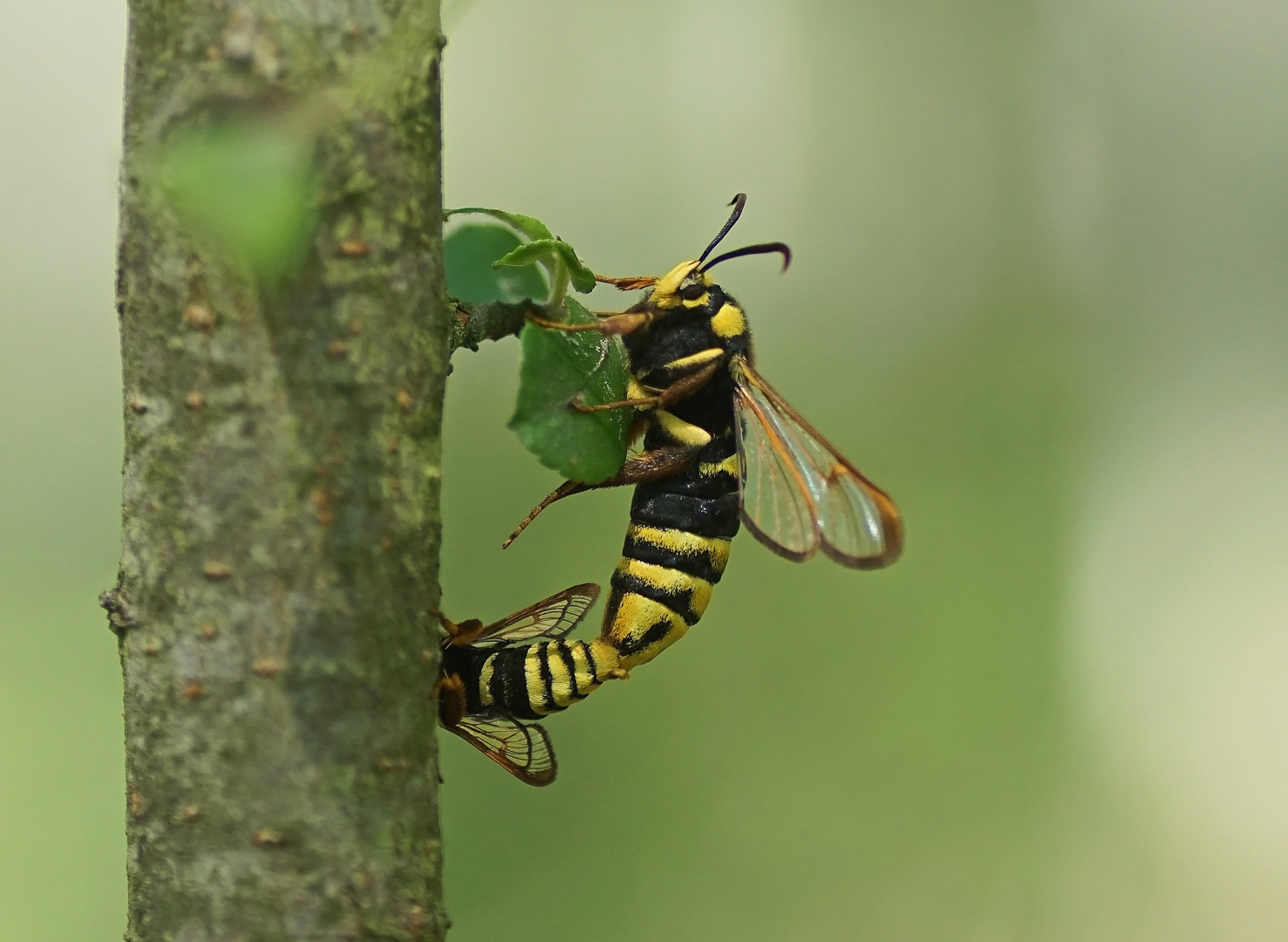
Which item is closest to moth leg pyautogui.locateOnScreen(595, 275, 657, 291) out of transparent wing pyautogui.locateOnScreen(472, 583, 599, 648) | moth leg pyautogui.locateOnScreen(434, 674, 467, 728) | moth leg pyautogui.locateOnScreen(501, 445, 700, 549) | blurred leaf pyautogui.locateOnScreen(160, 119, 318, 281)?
moth leg pyautogui.locateOnScreen(501, 445, 700, 549)

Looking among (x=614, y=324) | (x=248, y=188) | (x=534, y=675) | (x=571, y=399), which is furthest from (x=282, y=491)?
(x=534, y=675)

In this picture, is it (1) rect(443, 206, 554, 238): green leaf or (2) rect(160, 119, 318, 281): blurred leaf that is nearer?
(2) rect(160, 119, 318, 281): blurred leaf

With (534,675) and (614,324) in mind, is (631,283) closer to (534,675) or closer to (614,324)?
(614,324)

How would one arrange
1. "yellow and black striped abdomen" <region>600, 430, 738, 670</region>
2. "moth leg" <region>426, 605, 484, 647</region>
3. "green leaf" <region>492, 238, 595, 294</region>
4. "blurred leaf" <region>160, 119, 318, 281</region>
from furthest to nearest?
"yellow and black striped abdomen" <region>600, 430, 738, 670</region>, "moth leg" <region>426, 605, 484, 647</region>, "green leaf" <region>492, 238, 595, 294</region>, "blurred leaf" <region>160, 119, 318, 281</region>

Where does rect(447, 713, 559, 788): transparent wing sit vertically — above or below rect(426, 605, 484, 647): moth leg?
below

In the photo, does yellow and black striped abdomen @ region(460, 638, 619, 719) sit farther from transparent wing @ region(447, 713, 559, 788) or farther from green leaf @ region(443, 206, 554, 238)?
green leaf @ region(443, 206, 554, 238)

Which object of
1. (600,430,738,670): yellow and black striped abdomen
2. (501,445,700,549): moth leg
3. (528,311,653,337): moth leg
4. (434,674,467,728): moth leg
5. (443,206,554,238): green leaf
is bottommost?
(434,674,467,728): moth leg

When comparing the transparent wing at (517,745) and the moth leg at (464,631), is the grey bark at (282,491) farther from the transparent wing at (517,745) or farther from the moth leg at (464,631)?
the transparent wing at (517,745)
